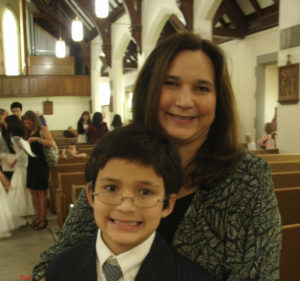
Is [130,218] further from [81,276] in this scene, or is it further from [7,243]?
[7,243]

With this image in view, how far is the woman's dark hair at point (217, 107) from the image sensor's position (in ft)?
3.72

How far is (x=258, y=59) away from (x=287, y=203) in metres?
7.31

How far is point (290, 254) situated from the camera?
1658 mm

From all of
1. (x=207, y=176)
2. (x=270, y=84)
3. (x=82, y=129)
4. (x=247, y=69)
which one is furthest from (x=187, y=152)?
(x=247, y=69)

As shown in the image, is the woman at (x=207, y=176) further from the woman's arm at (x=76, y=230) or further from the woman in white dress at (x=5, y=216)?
the woman in white dress at (x=5, y=216)

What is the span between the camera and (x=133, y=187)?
913mm

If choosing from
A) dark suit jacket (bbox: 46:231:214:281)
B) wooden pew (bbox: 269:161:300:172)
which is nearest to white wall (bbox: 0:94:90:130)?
wooden pew (bbox: 269:161:300:172)

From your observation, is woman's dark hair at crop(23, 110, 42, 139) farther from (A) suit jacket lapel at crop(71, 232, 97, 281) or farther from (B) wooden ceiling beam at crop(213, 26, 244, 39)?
(B) wooden ceiling beam at crop(213, 26, 244, 39)

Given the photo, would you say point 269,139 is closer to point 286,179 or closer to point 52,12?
point 286,179

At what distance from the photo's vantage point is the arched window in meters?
14.9

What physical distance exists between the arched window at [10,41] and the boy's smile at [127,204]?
16.0 m

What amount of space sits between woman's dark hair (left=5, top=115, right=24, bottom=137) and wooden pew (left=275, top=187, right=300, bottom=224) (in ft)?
10.2

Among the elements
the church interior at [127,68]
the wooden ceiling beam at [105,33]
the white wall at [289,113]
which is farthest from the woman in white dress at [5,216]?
the wooden ceiling beam at [105,33]

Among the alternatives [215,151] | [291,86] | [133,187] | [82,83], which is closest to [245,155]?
[215,151]
